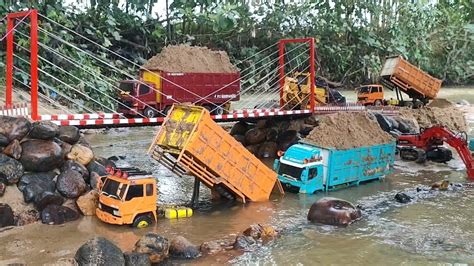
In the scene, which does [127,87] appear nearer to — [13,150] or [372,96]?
[13,150]

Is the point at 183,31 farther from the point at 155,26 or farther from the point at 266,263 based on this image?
the point at 266,263

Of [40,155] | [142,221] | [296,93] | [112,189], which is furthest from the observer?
[296,93]

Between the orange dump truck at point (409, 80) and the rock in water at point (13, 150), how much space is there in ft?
70.1

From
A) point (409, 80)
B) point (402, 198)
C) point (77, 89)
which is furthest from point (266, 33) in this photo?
point (402, 198)

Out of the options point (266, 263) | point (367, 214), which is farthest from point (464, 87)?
point (266, 263)

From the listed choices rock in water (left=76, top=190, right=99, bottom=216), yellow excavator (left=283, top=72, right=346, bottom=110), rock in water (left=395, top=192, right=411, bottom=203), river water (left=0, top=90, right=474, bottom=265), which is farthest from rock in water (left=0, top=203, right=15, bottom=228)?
yellow excavator (left=283, top=72, right=346, bottom=110)

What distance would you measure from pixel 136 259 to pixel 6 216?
13.0 feet

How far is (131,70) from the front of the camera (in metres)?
34.7

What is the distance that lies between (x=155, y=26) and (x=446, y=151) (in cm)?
2509

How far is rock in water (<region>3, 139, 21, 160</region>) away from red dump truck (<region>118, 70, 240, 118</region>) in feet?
19.0

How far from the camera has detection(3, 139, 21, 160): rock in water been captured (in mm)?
12110

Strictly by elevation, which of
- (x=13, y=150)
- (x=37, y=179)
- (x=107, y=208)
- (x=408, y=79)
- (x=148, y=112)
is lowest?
(x=107, y=208)

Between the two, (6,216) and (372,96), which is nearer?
(6,216)

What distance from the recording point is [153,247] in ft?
31.2
